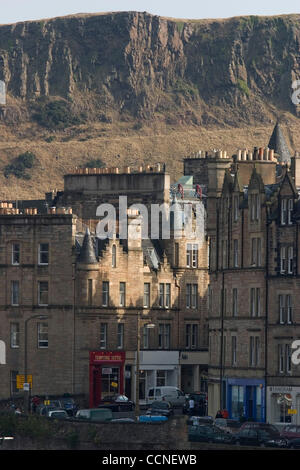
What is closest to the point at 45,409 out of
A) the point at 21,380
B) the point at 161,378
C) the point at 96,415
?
the point at 21,380

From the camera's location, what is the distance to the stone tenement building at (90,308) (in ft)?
505

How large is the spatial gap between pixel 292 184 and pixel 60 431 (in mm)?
26307

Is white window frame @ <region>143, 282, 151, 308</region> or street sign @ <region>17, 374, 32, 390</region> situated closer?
street sign @ <region>17, 374, 32, 390</region>

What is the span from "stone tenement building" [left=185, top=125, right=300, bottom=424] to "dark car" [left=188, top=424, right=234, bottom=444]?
1606cm

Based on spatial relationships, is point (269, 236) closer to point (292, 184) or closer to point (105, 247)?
point (292, 184)

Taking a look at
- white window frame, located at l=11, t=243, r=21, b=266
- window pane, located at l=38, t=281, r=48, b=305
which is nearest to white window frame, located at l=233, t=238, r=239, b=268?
window pane, located at l=38, t=281, r=48, b=305

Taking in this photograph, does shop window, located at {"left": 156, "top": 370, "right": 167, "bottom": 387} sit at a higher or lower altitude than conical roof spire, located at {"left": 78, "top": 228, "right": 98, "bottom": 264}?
lower

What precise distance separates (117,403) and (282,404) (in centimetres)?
1294

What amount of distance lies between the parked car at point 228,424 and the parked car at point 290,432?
3.91 m

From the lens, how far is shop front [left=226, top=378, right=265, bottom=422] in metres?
140

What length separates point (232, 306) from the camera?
143625 mm

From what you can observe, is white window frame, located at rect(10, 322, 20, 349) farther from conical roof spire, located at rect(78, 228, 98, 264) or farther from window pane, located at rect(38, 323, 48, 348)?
conical roof spire, located at rect(78, 228, 98, 264)

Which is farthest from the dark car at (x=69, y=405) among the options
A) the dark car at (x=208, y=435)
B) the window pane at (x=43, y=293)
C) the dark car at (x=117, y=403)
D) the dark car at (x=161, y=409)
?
the dark car at (x=208, y=435)

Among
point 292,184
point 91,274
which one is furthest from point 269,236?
point 91,274
